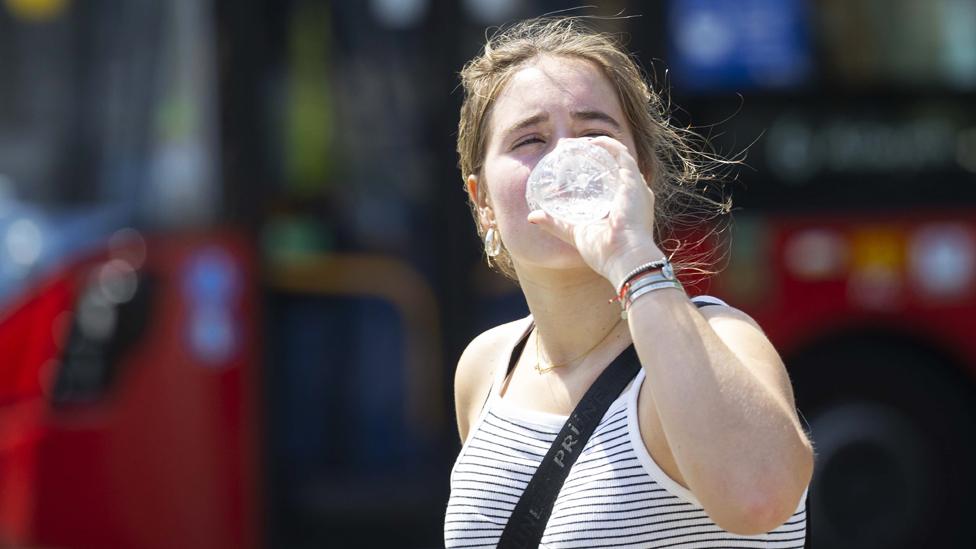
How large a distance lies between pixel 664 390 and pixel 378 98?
4.27m

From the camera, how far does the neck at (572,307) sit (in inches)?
82.2

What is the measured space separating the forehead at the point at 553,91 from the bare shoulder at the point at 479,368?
1.43ft

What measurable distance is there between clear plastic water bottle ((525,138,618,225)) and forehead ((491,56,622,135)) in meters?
0.15

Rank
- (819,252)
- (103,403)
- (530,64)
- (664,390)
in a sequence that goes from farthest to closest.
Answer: (819,252)
(103,403)
(530,64)
(664,390)

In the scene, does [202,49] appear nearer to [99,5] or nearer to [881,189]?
[99,5]

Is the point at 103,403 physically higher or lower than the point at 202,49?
lower

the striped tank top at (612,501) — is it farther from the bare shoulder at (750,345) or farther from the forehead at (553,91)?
the forehead at (553,91)

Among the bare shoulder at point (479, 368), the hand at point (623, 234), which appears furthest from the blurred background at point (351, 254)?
the hand at point (623, 234)

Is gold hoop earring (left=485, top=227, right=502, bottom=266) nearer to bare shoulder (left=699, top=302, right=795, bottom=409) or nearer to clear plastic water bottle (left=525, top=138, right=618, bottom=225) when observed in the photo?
clear plastic water bottle (left=525, top=138, right=618, bottom=225)

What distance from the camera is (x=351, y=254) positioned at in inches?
227

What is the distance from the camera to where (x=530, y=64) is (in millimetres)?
2168

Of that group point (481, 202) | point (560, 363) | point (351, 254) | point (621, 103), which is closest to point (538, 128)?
point (621, 103)

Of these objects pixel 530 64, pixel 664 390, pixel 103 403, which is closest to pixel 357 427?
pixel 103 403

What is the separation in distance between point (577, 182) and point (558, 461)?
0.38 metres
